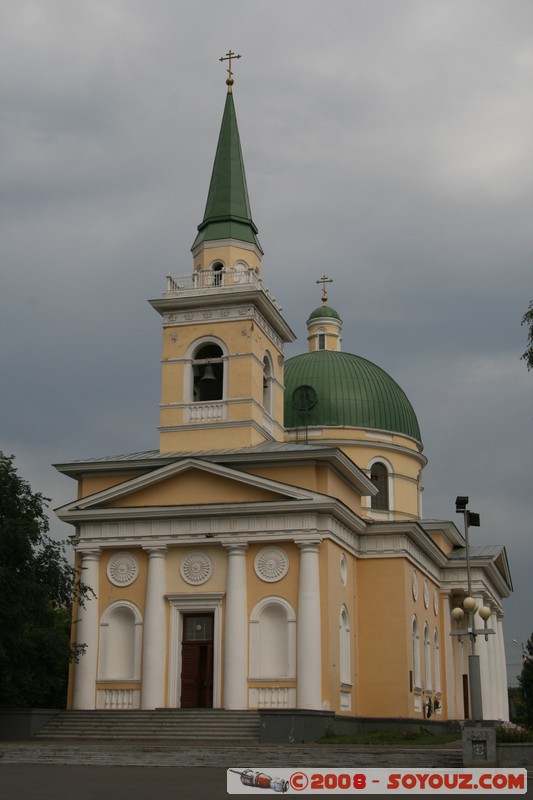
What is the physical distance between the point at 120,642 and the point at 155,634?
187cm

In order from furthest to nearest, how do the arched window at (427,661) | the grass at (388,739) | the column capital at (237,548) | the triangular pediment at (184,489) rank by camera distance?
the arched window at (427,661)
the triangular pediment at (184,489)
the column capital at (237,548)
the grass at (388,739)

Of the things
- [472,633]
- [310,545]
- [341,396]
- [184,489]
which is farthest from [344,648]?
[341,396]

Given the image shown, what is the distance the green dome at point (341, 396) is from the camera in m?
50.6

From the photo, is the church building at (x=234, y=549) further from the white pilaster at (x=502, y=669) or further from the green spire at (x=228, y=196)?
the white pilaster at (x=502, y=669)

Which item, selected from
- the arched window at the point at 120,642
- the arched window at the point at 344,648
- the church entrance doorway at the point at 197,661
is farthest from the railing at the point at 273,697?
the arched window at the point at 120,642

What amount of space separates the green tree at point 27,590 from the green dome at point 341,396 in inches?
773

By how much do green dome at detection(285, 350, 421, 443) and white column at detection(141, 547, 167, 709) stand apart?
16.5 metres

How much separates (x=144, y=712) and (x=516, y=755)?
1385 cm

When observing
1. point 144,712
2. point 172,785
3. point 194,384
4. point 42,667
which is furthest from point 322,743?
point 194,384

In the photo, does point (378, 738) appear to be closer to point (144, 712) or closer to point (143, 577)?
point (144, 712)

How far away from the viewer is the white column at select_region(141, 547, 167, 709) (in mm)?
34062

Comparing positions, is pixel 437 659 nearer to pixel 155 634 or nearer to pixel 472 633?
pixel 155 634

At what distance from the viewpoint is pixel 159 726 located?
31.8m

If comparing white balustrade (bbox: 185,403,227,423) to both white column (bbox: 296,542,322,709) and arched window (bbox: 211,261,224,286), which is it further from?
white column (bbox: 296,542,322,709)
